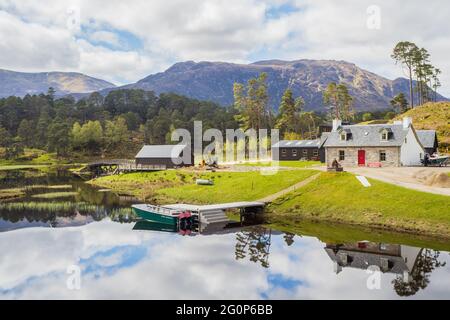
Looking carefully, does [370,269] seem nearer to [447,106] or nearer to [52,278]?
[52,278]

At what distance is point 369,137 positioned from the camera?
61.1 meters

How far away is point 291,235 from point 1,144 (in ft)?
493

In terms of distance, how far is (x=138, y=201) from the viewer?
196 ft

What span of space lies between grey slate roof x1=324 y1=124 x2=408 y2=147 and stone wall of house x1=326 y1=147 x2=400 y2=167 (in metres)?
0.60

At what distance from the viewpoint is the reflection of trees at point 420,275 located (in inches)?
930

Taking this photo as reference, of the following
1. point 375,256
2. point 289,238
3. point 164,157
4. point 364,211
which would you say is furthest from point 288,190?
point 164,157

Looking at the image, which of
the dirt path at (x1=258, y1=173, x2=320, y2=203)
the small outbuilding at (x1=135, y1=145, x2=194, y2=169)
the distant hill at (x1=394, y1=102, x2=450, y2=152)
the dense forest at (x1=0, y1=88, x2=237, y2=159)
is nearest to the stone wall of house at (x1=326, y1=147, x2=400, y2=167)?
the dirt path at (x1=258, y1=173, x2=320, y2=203)

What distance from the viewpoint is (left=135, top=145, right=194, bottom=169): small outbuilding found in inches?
3506

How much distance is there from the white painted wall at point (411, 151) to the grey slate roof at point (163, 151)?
45.7 meters

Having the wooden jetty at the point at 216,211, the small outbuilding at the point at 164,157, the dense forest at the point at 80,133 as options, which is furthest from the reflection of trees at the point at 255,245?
the dense forest at the point at 80,133

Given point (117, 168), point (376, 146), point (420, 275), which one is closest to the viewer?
point (420, 275)

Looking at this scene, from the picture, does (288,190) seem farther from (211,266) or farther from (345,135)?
(211,266)

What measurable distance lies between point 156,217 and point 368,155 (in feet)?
107
